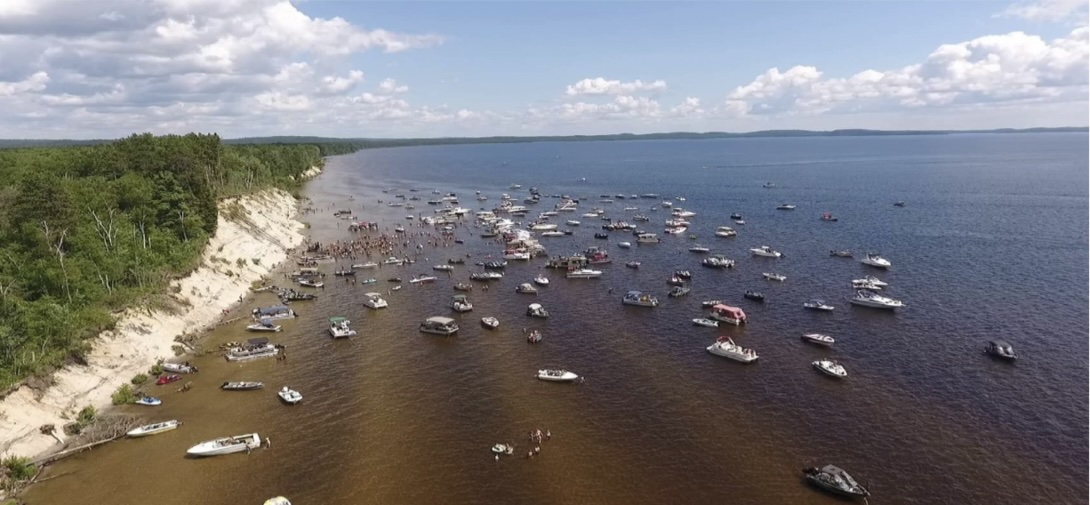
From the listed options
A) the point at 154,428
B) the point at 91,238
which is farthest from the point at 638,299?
the point at 91,238

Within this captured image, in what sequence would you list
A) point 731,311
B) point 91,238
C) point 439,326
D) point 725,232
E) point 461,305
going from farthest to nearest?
1. point 725,232
2. point 461,305
3. point 91,238
4. point 731,311
5. point 439,326

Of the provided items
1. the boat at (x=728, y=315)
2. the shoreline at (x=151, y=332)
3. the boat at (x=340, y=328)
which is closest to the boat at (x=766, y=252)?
the boat at (x=728, y=315)

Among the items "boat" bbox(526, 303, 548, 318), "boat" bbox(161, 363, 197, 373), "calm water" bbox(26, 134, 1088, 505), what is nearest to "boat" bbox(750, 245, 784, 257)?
"calm water" bbox(26, 134, 1088, 505)

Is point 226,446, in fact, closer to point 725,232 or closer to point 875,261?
point 875,261

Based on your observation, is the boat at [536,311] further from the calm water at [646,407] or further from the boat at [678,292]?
the boat at [678,292]

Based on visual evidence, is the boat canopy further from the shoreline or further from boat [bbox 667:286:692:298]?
the shoreline

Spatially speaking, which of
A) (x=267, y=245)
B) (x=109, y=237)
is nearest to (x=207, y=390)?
(x=109, y=237)
